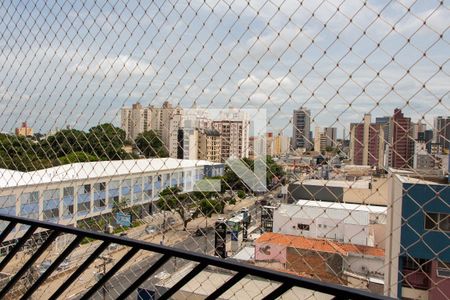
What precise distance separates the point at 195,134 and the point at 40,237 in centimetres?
65

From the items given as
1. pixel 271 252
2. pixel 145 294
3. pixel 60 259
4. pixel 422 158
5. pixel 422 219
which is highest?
pixel 422 158

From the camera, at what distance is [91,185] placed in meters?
1.61

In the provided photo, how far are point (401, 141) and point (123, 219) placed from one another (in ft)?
3.40

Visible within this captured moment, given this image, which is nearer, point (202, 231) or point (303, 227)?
point (303, 227)

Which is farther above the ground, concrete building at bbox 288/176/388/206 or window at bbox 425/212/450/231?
concrete building at bbox 288/176/388/206

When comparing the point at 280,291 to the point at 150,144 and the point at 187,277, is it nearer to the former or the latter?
the point at 187,277

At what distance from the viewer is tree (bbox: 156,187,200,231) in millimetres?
1363

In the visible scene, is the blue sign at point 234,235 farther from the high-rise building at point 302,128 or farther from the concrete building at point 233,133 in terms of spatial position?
the high-rise building at point 302,128

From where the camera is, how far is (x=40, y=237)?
4.42 ft

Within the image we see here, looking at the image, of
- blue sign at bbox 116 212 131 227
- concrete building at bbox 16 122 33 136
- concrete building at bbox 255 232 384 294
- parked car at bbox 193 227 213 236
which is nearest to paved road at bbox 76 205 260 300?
parked car at bbox 193 227 213 236

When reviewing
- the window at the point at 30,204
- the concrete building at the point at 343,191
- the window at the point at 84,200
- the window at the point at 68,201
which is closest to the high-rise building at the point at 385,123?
the concrete building at the point at 343,191

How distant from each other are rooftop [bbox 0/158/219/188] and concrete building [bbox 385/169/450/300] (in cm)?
66

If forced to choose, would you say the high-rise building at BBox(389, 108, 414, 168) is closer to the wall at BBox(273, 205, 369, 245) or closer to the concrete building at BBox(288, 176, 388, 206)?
the concrete building at BBox(288, 176, 388, 206)

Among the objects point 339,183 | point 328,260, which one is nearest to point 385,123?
point 339,183
